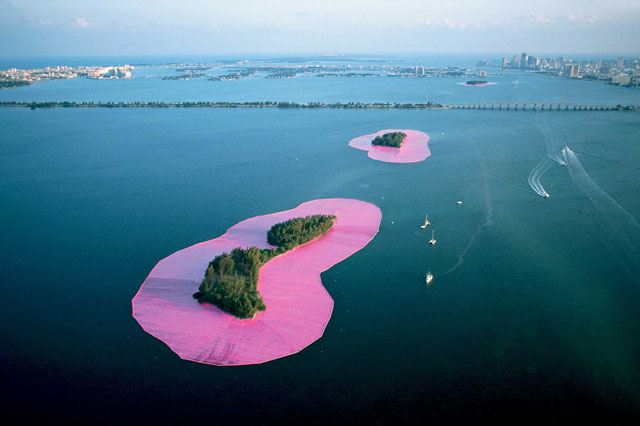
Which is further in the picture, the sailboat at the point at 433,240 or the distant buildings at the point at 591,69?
the distant buildings at the point at 591,69

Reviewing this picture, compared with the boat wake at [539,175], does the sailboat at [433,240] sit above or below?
below

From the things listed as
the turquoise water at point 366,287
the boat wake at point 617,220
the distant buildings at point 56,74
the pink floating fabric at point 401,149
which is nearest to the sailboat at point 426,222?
the turquoise water at point 366,287

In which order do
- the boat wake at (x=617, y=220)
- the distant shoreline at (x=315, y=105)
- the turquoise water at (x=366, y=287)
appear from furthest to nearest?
1. the distant shoreline at (x=315, y=105)
2. the boat wake at (x=617, y=220)
3. the turquoise water at (x=366, y=287)

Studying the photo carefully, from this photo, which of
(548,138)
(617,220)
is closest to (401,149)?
(548,138)

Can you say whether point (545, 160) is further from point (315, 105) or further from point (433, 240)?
point (315, 105)

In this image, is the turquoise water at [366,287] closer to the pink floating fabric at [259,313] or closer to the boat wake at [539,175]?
the pink floating fabric at [259,313]

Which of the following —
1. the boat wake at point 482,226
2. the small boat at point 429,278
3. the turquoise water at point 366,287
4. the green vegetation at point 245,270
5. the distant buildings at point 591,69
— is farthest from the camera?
the distant buildings at point 591,69

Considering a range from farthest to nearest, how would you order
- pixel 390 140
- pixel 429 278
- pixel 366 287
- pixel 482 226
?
pixel 390 140 → pixel 482 226 → pixel 429 278 → pixel 366 287
